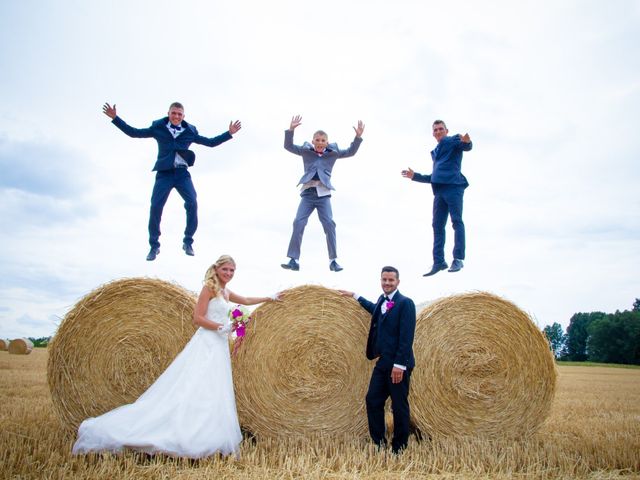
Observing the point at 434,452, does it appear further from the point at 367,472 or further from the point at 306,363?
the point at 306,363

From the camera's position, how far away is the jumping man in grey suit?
6465 mm

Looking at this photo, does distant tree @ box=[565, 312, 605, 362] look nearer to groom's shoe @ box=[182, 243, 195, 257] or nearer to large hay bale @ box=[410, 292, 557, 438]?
large hay bale @ box=[410, 292, 557, 438]

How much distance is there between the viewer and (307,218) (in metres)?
6.58

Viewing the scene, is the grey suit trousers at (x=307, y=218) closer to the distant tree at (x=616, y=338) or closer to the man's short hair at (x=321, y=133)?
the man's short hair at (x=321, y=133)

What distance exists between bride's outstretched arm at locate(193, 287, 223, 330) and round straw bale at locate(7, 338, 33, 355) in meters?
17.2

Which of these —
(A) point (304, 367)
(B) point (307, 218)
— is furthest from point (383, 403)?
(B) point (307, 218)

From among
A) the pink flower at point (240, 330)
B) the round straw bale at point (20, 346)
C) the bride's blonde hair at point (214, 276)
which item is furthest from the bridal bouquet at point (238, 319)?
the round straw bale at point (20, 346)

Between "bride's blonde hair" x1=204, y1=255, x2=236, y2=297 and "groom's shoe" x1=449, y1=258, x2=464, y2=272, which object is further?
"groom's shoe" x1=449, y1=258, x2=464, y2=272

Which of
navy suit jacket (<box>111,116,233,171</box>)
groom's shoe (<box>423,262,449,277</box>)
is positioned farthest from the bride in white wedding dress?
groom's shoe (<box>423,262,449,277</box>)

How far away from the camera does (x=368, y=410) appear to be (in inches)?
220

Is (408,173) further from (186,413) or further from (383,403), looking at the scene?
(186,413)

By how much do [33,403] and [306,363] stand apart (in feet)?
13.7

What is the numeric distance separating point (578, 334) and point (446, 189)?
58810 millimetres

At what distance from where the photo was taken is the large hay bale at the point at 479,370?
5871 millimetres
